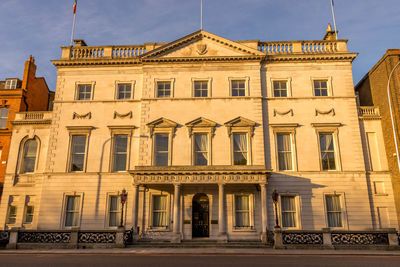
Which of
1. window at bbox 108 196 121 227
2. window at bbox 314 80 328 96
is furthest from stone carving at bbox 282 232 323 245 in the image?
window at bbox 108 196 121 227

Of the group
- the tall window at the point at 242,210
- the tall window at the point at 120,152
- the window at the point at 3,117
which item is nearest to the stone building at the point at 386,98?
the tall window at the point at 242,210

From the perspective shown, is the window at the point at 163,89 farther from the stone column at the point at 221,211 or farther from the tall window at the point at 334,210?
the tall window at the point at 334,210

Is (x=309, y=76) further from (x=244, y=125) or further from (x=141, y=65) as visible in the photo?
(x=141, y=65)

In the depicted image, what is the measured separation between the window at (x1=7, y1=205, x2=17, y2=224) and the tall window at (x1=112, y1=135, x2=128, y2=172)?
8.86 m

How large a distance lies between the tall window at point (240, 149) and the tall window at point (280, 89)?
4788 mm

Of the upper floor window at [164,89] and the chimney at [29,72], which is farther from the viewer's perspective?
the chimney at [29,72]

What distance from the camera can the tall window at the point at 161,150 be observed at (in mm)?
23766

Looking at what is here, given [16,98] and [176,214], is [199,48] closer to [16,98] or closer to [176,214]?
[176,214]

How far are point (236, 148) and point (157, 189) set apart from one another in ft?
22.7

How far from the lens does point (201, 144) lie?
24.0m

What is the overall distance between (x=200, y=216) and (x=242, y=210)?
3.19 meters

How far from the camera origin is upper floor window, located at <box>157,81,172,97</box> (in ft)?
83.7

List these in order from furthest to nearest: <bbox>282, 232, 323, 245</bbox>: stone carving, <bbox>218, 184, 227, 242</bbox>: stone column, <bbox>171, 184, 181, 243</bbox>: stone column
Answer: <bbox>218, 184, 227, 242</bbox>: stone column < <bbox>171, 184, 181, 243</bbox>: stone column < <bbox>282, 232, 323, 245</bbox>: stone carving

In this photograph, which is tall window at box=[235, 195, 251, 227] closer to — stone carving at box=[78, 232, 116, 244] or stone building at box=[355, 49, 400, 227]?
stone carving at box=[78, 232, 116, 244]
